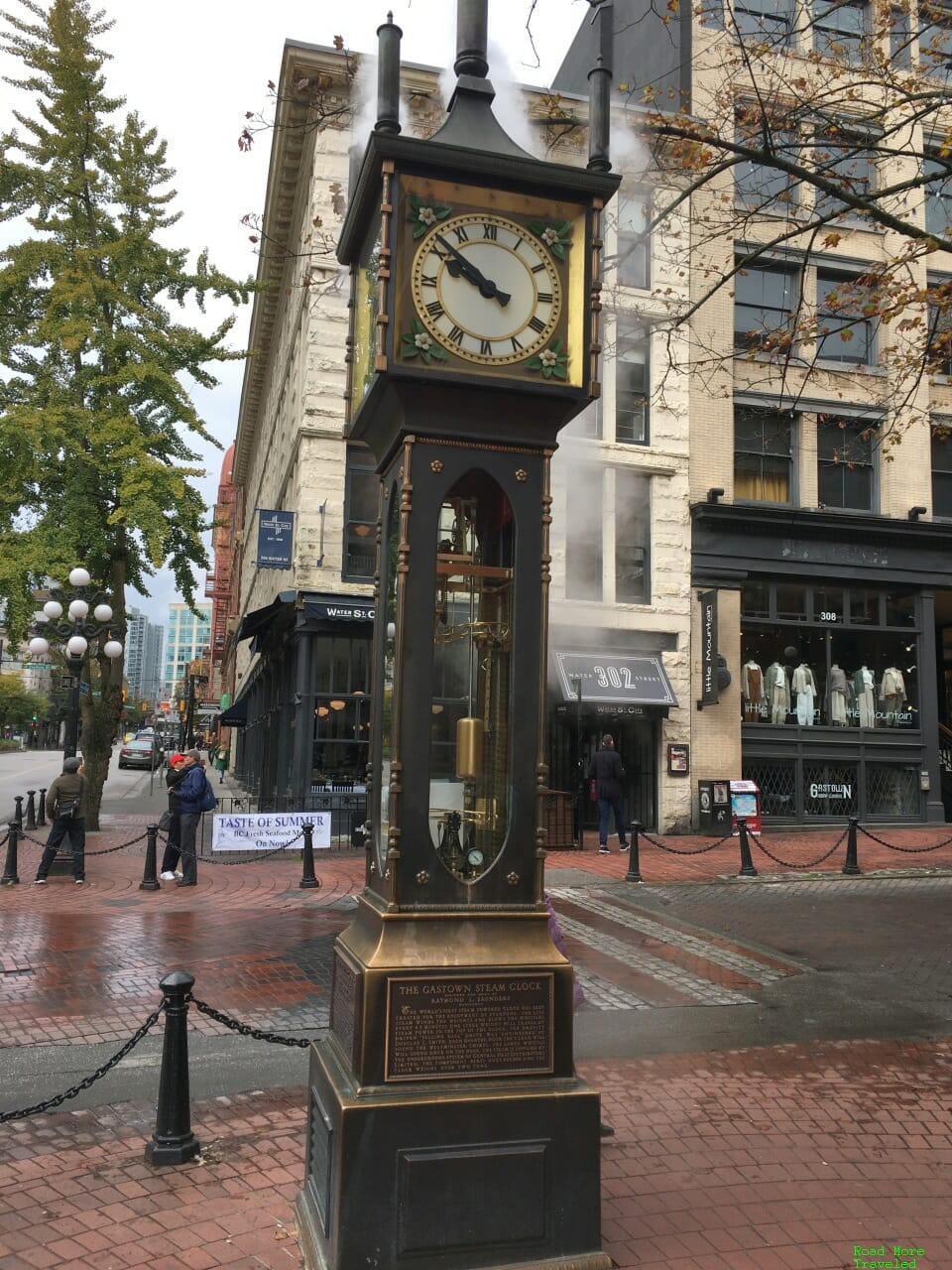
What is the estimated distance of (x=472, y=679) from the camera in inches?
157

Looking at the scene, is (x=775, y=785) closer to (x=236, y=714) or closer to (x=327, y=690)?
(x=327, y=690)

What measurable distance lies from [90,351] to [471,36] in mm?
14962

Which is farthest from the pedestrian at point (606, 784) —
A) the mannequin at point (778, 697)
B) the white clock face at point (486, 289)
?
Answer: the white clock face at point (486, 289)

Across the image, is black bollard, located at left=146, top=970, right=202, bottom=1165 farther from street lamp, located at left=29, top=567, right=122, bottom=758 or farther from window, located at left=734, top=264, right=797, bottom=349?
window, located at left=734, top=264, right=797, bottom=349

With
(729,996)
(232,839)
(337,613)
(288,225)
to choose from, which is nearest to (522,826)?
(729,996)

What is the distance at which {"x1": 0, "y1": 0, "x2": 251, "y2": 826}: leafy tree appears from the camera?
15.8m

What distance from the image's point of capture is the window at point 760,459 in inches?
765

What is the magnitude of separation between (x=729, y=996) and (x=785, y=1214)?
362cm

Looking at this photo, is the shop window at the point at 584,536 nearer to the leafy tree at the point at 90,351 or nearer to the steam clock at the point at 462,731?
the leafy tree at the point at 90,351

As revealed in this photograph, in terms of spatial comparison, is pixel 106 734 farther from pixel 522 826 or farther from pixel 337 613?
pixel 522 826

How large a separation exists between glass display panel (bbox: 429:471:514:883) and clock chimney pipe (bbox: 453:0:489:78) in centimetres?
162

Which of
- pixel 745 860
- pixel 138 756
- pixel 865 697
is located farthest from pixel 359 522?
pixel 138 756

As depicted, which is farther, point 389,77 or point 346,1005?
point 389,77

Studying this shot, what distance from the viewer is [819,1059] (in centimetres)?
614
